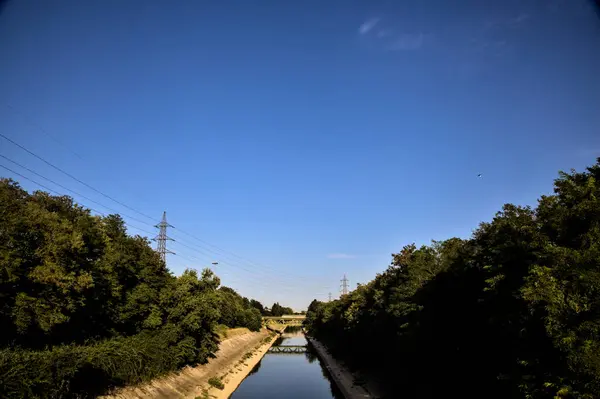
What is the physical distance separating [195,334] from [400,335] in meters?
25.0

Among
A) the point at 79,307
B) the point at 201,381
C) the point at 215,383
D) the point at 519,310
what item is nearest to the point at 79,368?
the point at 79,307

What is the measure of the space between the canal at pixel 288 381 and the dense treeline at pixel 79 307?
27.3 feet

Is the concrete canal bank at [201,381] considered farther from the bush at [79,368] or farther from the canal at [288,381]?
the canal at [288,381]

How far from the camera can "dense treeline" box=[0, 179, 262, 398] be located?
21.3m

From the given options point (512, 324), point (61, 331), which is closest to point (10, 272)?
point (61, 331)

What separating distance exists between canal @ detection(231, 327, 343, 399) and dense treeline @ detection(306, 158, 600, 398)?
1642 cm

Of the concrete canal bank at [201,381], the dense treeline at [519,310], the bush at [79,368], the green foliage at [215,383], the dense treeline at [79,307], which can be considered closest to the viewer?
the dense treeline at [519,310]

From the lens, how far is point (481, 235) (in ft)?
80.6

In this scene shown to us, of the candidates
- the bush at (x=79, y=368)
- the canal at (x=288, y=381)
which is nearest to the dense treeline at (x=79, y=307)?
the bush at (x=79, y=368)

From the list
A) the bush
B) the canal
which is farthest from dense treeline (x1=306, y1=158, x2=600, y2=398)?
the bush

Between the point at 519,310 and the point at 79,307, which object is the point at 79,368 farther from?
the point at 519,310

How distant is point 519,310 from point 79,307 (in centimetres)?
2786

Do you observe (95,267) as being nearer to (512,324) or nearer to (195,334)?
(195,334)

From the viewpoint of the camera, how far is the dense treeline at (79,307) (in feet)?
69.8
